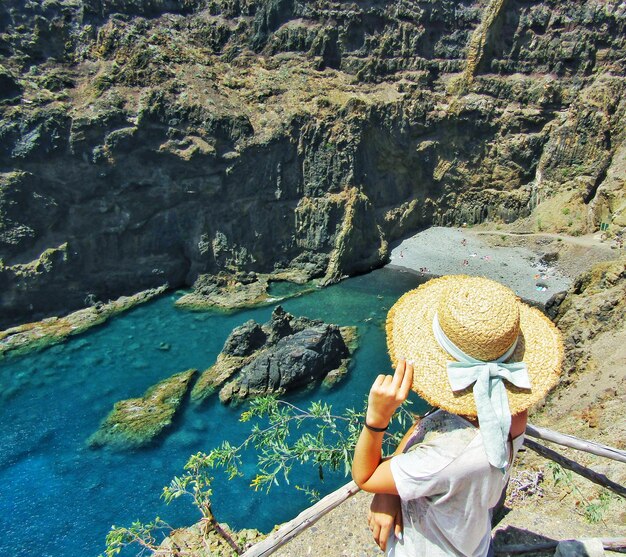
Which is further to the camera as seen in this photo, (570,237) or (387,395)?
(570,237)

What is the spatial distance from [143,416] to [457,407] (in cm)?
2691

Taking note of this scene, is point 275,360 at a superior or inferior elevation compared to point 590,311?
inferior

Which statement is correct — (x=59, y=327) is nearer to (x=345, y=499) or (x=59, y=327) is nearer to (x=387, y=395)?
(x=345, y=499)

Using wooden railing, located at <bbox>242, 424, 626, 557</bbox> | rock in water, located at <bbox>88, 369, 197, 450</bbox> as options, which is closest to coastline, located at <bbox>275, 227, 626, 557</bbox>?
wooden railing, located at <bbox>242, 424, 626, 557</bbox>

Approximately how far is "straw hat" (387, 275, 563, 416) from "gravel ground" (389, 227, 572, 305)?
39568mm

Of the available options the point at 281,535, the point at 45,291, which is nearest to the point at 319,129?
the point at 45,291

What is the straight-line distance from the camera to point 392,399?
331 cm

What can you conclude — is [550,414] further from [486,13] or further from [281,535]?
[486,13]

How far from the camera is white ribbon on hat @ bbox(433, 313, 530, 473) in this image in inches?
125

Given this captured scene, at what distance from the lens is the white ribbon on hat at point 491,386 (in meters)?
3.17

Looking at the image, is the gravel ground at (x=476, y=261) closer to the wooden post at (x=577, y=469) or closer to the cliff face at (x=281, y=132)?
the cliff face at (x=281, y=132)

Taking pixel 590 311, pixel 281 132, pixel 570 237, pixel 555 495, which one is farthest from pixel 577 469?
pixel 570 237

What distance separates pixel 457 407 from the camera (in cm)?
329

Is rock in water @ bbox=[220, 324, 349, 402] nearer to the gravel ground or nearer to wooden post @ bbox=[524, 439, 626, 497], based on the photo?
the gravel ground
